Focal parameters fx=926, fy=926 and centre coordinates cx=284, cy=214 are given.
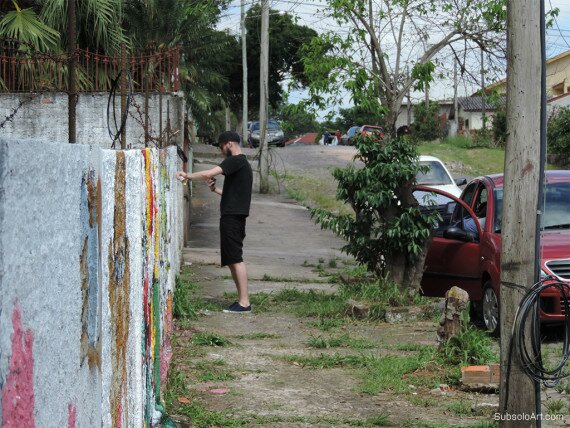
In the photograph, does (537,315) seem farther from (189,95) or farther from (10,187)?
(189,95)

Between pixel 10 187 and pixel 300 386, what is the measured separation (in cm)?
540

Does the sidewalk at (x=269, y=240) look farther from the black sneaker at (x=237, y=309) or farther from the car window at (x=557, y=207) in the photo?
the car window at (x=557, y=207)

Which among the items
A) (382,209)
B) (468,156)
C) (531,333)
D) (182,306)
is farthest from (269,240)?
(468,156)

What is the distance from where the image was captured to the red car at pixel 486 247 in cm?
888

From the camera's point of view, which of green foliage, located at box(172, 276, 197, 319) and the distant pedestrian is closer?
green foliage, located at box(172, 276, 197, 319)

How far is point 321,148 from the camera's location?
41125 millimetres

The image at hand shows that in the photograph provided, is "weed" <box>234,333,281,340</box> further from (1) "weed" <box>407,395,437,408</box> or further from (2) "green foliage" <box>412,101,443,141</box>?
(2) "green foliage" <box>412,101,443,141</box>

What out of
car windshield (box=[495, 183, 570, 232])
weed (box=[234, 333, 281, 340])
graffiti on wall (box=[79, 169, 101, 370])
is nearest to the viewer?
graffiti on wall (box=[79, 169, 101, 370])

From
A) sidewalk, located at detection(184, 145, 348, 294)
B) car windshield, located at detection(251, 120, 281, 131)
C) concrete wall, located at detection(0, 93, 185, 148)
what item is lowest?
sidewalk, located at detection(184, 145, 348, 294)

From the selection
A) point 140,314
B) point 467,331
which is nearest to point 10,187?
point 140,314

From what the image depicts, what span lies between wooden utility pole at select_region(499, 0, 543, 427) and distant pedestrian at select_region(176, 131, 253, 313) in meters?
4.77

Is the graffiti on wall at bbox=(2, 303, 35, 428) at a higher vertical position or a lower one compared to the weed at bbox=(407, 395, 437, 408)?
higher

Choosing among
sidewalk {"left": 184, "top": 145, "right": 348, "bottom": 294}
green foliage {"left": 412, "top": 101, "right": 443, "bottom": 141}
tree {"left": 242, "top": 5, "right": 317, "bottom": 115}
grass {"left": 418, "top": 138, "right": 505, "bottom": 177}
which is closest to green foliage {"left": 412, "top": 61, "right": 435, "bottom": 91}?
sidewalk {"left": 184, "top": 145, "right": 348, "bottom": 294}

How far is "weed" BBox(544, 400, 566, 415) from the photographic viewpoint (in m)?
6.52
